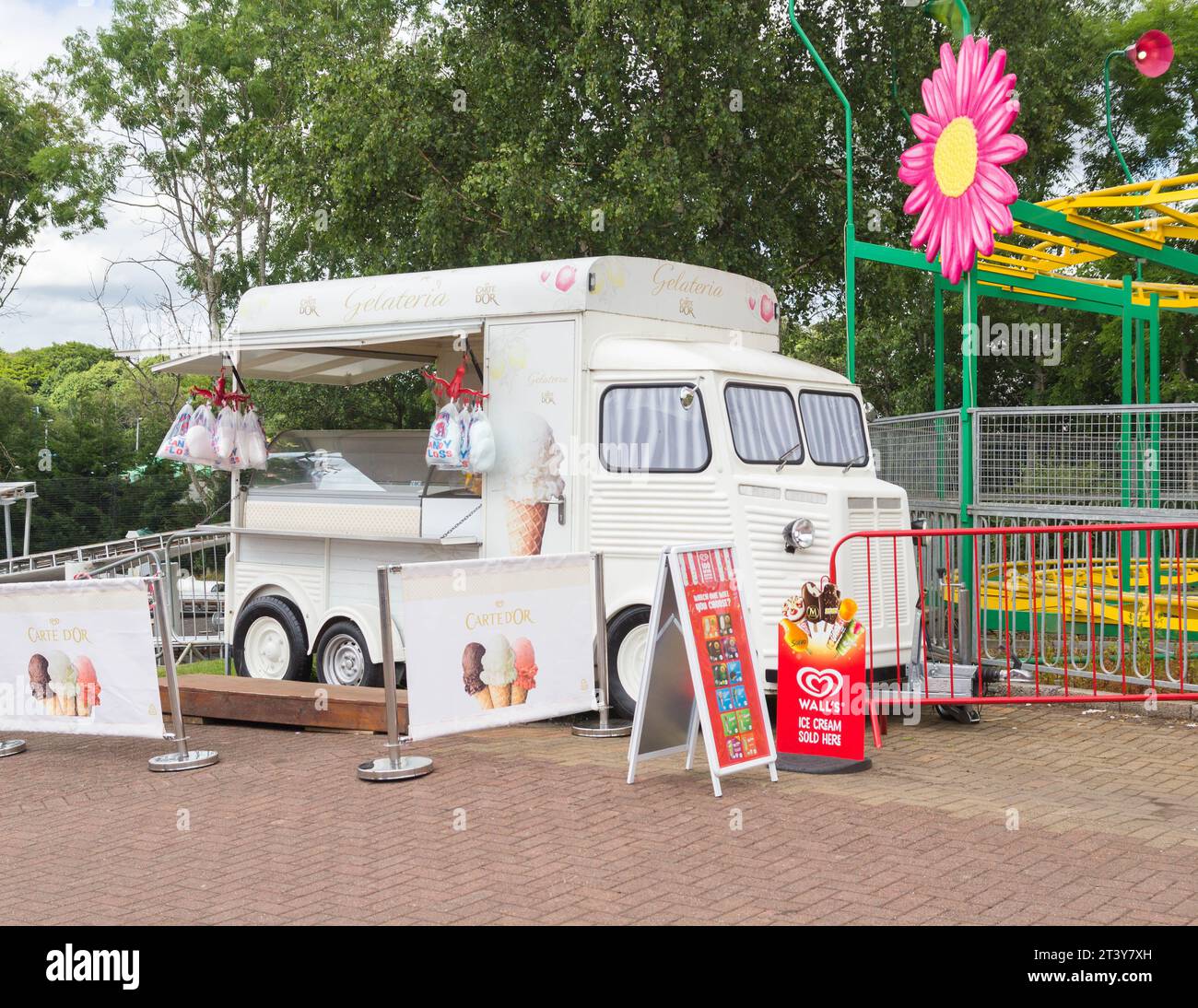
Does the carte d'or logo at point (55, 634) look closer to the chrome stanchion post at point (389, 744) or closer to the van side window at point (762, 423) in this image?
the chrome stanchion post at point (389, 744)

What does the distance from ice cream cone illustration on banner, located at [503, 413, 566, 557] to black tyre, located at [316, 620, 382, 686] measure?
1714mm

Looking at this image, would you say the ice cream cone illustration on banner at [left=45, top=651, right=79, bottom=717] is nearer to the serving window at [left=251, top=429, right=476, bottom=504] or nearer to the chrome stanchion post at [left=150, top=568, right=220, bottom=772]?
the chrome stanchion post at [left=150, top=568, right=220, bottom=772]

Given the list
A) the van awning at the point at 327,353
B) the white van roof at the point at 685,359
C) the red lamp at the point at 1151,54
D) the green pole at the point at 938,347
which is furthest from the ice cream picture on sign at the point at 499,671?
the red lamp at the point at 1151,54

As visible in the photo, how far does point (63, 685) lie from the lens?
8.43 meters

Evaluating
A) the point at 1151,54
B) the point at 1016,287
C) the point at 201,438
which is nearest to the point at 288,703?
the point at 201,438

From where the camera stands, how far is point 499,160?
60.8ft

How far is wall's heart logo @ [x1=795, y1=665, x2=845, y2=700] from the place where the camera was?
7.50 m

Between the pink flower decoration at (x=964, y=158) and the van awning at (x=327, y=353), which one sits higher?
the pink flower decoration at (x=964, y=158)

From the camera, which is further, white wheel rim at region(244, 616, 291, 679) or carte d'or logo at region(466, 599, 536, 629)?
white wheel rim at region(244, 616, 291, 679)

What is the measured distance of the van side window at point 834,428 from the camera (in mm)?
9586

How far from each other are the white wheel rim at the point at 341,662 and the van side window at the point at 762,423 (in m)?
3.69

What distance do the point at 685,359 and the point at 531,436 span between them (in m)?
1.28

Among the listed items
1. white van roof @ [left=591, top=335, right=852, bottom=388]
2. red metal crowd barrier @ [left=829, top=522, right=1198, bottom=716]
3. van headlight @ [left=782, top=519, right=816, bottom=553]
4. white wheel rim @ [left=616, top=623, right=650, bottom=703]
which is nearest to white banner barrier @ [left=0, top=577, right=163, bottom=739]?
white wheel rim @ [left=616, top=623, right=650, bottom=703]

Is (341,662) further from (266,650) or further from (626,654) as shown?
(626,654)
